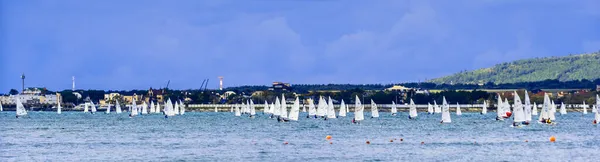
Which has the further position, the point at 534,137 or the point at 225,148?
the point at 534,137

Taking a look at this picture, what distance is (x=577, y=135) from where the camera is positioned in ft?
334

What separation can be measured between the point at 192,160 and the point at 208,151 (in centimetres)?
869

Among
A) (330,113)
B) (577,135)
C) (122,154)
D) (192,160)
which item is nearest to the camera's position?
(192,160)

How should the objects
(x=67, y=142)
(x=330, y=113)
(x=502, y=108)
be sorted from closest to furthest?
(x=67, y=142) < (x=502, y=108) < (x=330, y=113)

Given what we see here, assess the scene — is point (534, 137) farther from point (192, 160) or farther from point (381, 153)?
point (192, 160)

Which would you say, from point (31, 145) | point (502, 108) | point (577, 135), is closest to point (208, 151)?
point (31, 145)

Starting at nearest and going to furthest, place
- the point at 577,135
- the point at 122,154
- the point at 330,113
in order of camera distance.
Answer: the point at 122,154
the point at 577,135
the point at 330,113

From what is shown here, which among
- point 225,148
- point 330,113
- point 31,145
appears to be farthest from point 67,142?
point 330,113

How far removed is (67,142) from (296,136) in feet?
60.9

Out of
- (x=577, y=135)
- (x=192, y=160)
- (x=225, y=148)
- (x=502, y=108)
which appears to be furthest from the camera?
(x=502, y=108)

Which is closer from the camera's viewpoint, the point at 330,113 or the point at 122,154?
the point at 122,154

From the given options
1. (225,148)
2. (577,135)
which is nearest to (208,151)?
(225,148)

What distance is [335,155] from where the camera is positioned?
7562cm

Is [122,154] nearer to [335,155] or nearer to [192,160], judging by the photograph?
[192,160]
